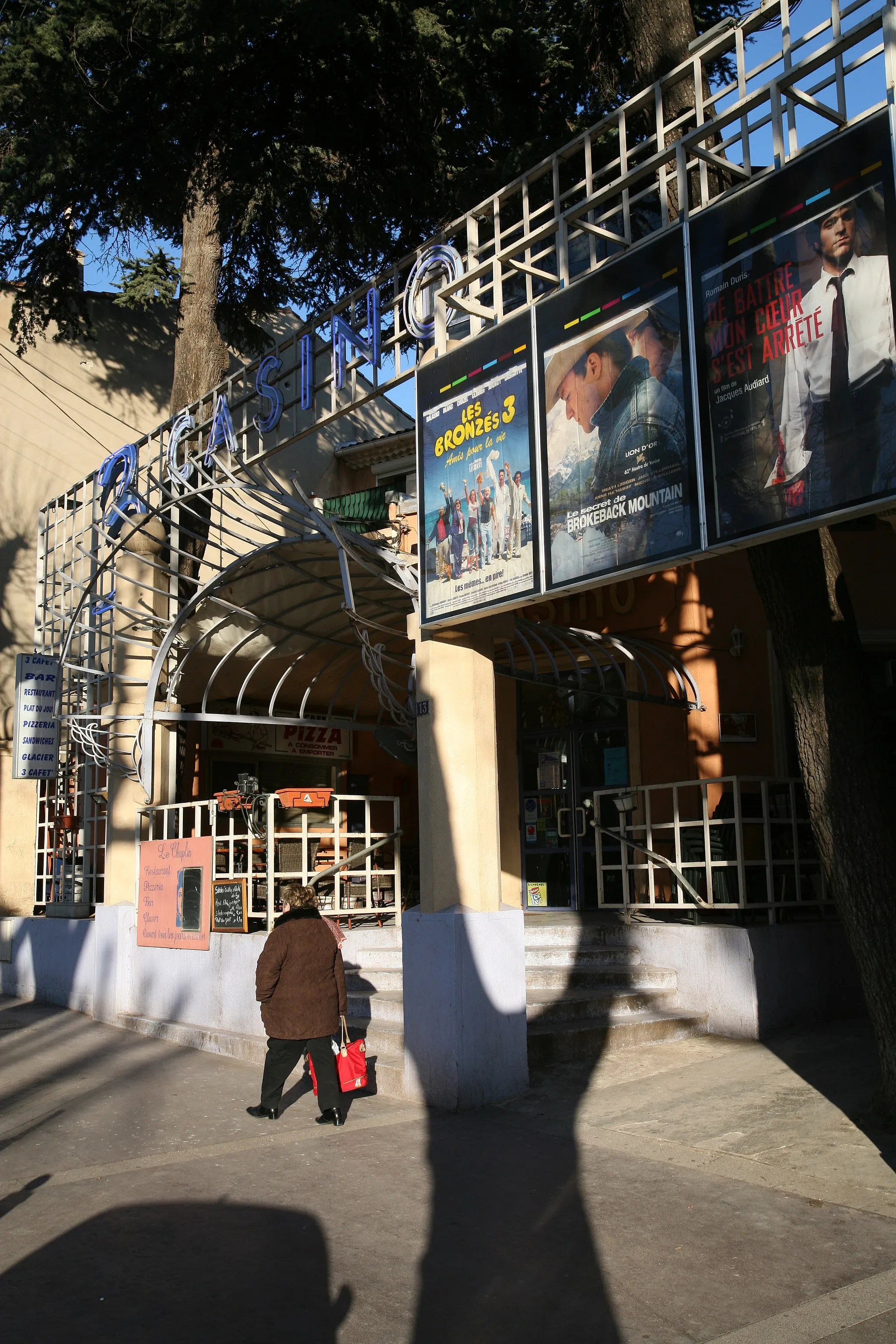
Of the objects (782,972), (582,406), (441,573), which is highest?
(582,406)

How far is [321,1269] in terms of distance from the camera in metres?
5.09

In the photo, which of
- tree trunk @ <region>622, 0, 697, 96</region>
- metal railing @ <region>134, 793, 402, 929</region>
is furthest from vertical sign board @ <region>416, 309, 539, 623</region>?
metal railing @ <region>134, 793, 402, 929</region>

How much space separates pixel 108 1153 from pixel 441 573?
4.40 m

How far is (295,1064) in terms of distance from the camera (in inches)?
313

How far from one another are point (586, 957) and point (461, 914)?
292cm

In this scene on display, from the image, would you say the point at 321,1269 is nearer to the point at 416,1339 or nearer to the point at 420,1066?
the point at 416,1339

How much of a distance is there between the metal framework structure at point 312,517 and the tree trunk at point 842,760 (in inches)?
90.9

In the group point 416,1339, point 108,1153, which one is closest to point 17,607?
point 108,1153

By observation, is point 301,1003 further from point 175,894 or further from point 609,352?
point 609,352

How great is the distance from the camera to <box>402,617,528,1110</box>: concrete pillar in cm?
791

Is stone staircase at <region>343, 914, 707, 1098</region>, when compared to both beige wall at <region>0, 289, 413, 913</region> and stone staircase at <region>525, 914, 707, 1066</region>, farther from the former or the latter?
beige wall at <region>0, 289, 413, 913</region>

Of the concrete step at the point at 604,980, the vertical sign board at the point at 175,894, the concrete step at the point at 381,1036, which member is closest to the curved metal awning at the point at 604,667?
the concrete step at the point at 604,980

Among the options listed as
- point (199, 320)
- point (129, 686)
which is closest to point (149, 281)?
point (199, 320)

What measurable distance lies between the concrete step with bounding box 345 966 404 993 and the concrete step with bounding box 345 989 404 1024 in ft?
0.44
